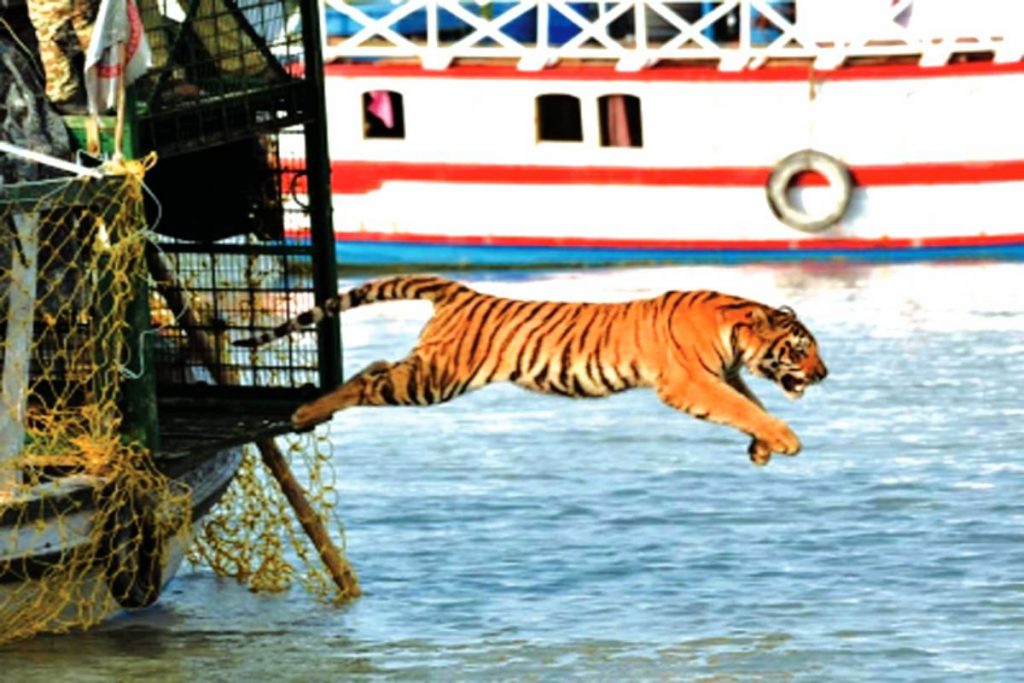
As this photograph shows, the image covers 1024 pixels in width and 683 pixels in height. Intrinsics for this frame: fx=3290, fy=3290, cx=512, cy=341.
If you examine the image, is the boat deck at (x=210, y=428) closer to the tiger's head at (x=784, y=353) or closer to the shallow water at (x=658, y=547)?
the shallow water at (x=658, y=547)

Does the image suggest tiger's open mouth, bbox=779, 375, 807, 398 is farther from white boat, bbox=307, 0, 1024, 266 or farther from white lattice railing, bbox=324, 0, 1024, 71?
white boat, bbox=307, 0, 1024, 266

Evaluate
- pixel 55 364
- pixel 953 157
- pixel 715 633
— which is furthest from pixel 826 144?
pixel 55 364

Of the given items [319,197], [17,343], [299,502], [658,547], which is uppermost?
[319,197]

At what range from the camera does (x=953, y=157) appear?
36.1 metres

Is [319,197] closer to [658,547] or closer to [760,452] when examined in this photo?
[760,452]

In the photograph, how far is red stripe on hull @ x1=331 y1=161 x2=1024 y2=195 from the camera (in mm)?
36156

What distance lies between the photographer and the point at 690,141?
119ft

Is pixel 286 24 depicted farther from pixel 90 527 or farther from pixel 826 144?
pixel 826 144

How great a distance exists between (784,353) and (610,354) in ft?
2.46

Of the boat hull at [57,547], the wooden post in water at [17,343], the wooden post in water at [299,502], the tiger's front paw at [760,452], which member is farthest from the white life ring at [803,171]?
the tiger's front paw at [760,452]

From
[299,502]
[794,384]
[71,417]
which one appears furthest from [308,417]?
[299,502]

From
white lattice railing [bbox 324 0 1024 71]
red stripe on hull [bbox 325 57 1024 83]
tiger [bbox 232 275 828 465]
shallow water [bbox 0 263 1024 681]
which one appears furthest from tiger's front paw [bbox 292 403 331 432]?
red stripe on hull [bbox 325 57 1024 83]

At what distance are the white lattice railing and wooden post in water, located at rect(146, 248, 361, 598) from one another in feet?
57.2

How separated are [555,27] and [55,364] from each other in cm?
2232
